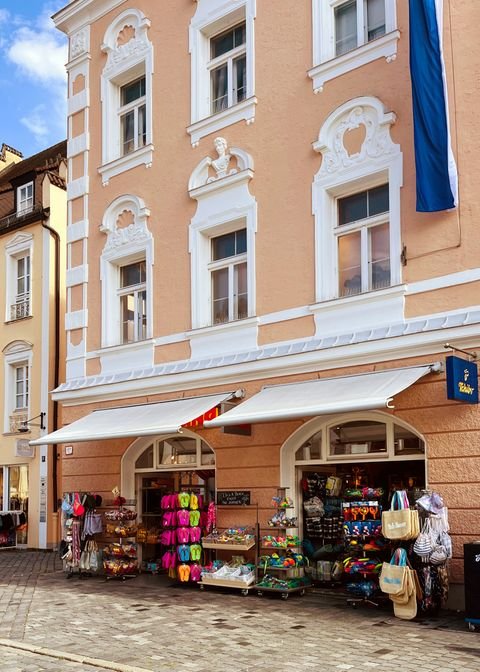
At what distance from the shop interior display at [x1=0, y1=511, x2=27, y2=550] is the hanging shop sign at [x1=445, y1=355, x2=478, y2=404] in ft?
48.7

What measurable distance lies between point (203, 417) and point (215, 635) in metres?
3.79

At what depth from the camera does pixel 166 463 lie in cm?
1462

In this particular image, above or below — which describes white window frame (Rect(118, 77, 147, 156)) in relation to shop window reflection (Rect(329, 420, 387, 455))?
above

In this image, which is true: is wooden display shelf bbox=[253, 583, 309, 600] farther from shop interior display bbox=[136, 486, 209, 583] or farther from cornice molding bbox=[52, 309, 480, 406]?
cornice molding bbox=[52, 309, 480, 406]

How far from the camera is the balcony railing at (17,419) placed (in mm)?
22188

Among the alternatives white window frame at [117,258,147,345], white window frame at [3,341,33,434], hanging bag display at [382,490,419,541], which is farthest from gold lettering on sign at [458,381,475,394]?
white window frame at [3,341,33,434]

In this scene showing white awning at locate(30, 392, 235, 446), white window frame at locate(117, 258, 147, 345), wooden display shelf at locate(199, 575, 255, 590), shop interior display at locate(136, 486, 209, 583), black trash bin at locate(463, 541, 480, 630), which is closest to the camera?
black trash bin at locate(463, 541, 480, 630)

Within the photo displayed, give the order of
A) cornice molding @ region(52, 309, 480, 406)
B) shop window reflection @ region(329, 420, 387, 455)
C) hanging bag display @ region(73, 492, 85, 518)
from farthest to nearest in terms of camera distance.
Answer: hanging bag display @ region(73, 492, 85, 518) → shop window reflection @ region(329, 420, 387, 455) → cornice molding @ region(52, 309, 480, 406)

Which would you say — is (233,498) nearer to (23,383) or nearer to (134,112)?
(134,112)

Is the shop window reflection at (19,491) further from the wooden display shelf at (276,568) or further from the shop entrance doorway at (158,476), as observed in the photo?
the wooden display shelf at (276,568)

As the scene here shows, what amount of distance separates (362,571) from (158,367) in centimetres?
540

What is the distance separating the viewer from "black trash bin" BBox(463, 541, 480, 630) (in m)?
8.98

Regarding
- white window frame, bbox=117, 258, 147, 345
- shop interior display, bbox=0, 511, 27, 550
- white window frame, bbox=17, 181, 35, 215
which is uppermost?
white window frame, bbox=17, 181, 35, 215

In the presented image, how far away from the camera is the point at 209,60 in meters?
14.6
